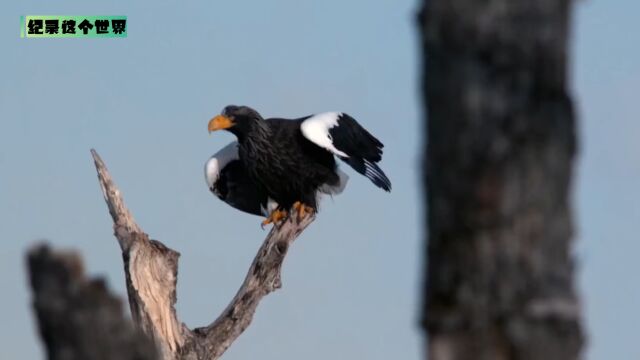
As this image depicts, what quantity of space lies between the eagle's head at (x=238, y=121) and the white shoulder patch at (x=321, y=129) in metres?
0.46

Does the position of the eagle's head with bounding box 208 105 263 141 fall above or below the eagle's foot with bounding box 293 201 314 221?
above

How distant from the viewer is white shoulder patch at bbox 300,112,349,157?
11.6 m

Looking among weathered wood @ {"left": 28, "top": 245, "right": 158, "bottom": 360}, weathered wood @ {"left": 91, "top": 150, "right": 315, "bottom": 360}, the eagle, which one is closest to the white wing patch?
the eagle

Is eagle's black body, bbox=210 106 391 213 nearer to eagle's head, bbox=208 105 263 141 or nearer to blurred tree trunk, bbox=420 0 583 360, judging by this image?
eagle's head, bbox=208 105 263 141

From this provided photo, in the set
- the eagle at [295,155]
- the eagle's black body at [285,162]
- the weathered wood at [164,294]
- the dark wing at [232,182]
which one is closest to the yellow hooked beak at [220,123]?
the eagle at [295,155]

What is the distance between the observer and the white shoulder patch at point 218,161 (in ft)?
41.0

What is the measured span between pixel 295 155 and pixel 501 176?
31.5 feet

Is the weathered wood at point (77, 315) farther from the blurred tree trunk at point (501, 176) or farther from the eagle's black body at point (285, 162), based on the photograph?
the eagle's black body at point (285, 162)

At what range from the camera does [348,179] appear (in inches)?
477

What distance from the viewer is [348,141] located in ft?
38.9

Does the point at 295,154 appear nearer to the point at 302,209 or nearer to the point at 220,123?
the point at 220,123

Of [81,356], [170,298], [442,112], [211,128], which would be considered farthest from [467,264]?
[211,128]

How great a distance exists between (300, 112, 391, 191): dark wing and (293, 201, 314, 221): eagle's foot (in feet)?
1.76

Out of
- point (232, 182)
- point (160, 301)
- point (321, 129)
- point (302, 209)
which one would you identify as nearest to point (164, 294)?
point (160, 301)
